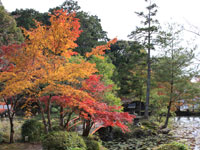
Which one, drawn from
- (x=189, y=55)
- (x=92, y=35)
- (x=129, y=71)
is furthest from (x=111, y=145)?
(x=92, y=35)

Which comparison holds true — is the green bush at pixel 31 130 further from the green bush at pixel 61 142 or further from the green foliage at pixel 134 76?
the green foliage at pixel 134 76

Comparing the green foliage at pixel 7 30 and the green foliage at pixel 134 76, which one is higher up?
the green foliage at pixel 7 30

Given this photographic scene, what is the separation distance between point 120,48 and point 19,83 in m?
24.2

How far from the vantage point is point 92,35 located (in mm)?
26484

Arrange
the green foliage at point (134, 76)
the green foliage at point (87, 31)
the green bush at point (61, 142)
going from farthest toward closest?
the green foliage at point (87, 31) < the green foliage at point (134, 76) < the green bush at point (61, 142)

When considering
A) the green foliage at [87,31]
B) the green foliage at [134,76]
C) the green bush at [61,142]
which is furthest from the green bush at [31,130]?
the green foliage at [87,31]

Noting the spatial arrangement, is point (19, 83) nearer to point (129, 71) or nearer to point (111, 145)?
point (111, 145)

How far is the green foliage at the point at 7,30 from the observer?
12.9 meters

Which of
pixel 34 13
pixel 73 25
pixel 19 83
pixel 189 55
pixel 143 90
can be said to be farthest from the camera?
pixel 34 13

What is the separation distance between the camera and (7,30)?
45.3 ft

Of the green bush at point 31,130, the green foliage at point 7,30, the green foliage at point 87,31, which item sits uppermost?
the green foliage at point 87,31

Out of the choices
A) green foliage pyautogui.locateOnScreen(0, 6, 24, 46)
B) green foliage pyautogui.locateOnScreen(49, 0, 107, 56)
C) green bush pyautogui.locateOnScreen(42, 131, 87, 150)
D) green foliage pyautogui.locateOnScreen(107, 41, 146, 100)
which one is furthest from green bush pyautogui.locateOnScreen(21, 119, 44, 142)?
green foliage pyautogui.locateOnScreen(49, 0, 107, 56)

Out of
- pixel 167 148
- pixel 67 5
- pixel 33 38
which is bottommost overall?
pixel 167 148

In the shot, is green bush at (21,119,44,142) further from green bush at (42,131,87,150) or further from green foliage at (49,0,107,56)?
green foliage at (49,0,107,56)
